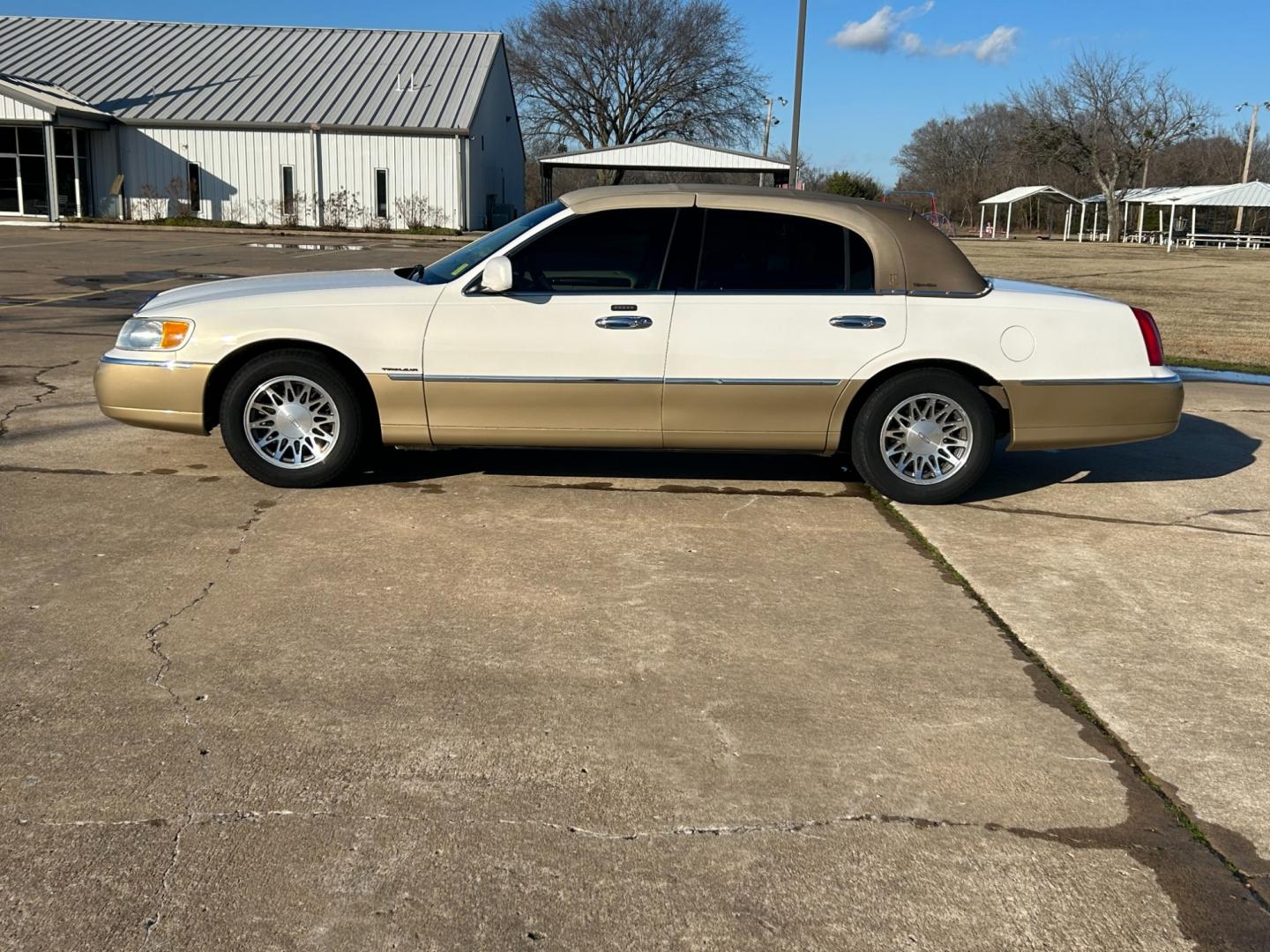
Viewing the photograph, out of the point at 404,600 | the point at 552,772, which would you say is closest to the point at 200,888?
the point at 552,772

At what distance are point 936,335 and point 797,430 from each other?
2.90 ft

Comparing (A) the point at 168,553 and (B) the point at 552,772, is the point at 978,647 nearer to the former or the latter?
(B) the point at 552,772

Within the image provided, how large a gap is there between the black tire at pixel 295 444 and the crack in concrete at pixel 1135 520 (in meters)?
3.37

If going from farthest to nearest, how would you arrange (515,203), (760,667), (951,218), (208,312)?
(951,218) → (515,203) → (208,312) → (760,667)

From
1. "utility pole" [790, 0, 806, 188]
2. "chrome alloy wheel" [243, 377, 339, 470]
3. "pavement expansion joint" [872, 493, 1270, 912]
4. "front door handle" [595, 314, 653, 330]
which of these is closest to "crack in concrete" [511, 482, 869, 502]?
"pavement expansion joint" [872, 493, 1270, 912]

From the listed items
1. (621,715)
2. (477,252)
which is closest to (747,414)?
(477,252)

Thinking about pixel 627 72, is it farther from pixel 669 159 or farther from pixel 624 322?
pixel 624 322

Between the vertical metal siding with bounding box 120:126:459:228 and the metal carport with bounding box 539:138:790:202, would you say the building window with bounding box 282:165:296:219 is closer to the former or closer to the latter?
the vertical metal siding with bounding box 120:126:459:228

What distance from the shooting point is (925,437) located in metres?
6.54

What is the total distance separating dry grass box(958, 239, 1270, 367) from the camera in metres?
14.7

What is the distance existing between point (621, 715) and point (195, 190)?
4203 centimetres

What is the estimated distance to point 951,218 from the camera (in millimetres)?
83875

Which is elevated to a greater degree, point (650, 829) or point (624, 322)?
point (624, 322)

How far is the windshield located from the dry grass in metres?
8.87
